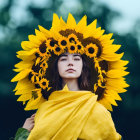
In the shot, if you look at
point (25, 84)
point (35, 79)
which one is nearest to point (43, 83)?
point (35, 79)

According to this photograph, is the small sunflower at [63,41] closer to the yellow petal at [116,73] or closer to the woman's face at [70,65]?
the woman's face at [70,65]

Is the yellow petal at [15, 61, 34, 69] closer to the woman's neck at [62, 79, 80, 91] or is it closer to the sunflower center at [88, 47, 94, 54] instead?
the woman's neck at [62, 79, 80, 91]

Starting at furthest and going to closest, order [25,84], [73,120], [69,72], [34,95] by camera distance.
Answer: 1. [25,84]
2. [34,95]
3. [69,72]
4. [73,120]

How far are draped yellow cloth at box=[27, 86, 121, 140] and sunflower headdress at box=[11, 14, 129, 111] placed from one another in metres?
0.33

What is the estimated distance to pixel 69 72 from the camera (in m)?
3.52

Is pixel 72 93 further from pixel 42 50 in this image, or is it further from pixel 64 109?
pixel 42 50

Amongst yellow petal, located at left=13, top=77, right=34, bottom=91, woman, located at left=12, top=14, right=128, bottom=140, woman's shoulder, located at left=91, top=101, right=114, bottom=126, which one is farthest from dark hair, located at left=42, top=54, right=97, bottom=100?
woman's shoulder, located at left=91, top=101, right=114, bottom=126

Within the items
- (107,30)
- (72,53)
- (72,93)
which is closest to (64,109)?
(72,93)

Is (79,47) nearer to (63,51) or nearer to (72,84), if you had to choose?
(63,51)

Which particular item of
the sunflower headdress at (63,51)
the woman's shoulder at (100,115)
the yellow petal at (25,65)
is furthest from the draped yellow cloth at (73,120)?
the yellow petal at (25,65)

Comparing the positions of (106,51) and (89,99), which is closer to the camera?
(89,99)

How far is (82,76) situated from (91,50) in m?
0.29

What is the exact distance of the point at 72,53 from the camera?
11.8 feet

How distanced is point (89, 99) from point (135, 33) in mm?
4146
